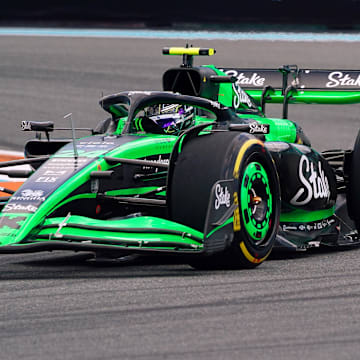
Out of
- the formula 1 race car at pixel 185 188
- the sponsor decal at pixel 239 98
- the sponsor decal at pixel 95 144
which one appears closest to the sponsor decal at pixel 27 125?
the formula 1 race car at pixel 185 188

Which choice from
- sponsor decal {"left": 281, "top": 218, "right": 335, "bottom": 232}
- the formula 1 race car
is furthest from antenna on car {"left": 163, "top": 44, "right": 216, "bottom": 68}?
sponsor decal {"left": 281, "top": 218, "right": 335, "bottom": 232}

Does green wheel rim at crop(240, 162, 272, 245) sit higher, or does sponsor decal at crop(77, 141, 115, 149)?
sponsor decal at crop(77, 141, 115, 149)

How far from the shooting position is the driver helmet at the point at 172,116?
723 cm

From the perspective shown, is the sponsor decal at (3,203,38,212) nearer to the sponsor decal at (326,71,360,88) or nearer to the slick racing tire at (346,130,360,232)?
the slick racing tire at (346,130,360,232)

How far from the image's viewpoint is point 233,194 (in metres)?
5.93

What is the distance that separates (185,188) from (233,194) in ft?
1.06

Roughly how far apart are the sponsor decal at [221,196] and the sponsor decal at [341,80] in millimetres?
3477

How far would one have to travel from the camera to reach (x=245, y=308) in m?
4.81

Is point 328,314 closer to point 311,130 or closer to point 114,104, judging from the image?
point 114,104

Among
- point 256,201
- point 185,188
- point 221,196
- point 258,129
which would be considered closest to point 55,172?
point 185,188

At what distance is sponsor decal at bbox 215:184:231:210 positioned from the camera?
5801 millimetres

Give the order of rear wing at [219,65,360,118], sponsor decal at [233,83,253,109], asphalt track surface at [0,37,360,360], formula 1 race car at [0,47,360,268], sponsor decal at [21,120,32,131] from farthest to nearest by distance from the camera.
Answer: rear wing at [219,65,360,118]
sponsor decal at [233,83,253,109]
sponsor decal at [21,120,32,131]
formula 1 race car at [0,47,360,268]
asphalt track surface at [0,37,360,360]

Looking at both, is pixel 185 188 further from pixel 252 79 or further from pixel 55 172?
pixel 252 79

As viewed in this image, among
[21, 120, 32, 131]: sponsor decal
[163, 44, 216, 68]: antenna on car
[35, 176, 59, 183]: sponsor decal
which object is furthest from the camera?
[163, 44, 216, 68]: antenna on car
